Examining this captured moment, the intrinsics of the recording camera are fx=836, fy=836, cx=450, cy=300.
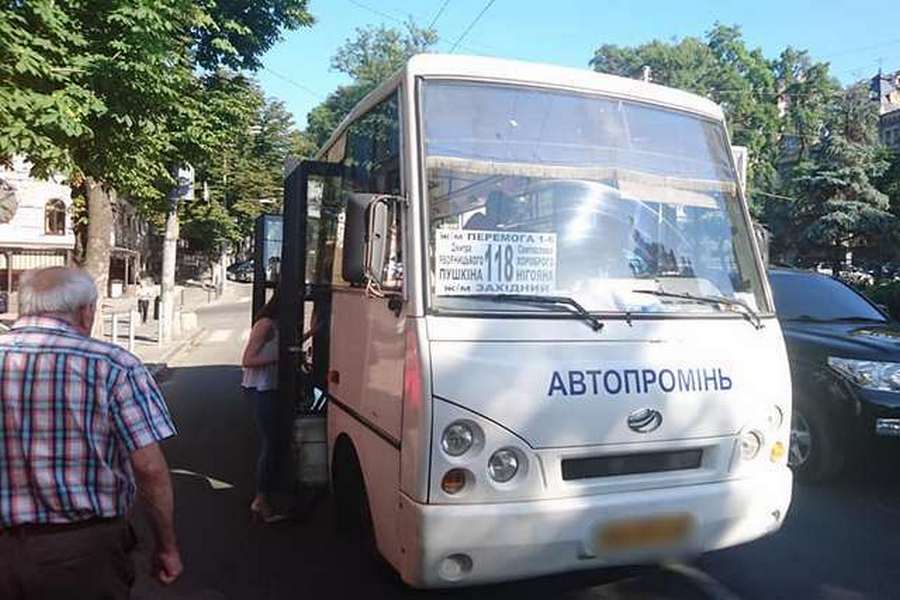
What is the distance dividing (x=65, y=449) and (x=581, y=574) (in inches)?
117

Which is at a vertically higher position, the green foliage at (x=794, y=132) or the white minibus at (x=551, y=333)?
the green foliage at (x=794, y=132)

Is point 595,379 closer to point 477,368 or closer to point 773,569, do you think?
point 477,368

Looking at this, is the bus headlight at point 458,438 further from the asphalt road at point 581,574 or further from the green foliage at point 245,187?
the green foliage at point 245,187

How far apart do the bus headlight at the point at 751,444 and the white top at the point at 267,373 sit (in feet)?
10.4

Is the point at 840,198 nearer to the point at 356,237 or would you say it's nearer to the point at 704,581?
the point at 704,581

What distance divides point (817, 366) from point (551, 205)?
3.62 meters

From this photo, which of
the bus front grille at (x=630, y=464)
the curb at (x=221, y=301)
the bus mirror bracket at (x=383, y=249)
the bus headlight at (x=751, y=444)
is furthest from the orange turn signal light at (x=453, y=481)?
the curb at (x=221, y=301)

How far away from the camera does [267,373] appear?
586 centimetres

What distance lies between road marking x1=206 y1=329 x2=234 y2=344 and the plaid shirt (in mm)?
18361

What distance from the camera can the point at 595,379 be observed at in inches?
146

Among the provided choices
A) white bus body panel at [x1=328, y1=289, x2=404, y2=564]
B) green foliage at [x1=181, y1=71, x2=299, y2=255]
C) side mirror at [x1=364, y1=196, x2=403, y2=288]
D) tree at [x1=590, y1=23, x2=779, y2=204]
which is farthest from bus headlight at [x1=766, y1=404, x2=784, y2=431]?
tree at [x1=590, y1=23, x2=779, y2=204]

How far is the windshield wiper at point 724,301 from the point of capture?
4.15 m

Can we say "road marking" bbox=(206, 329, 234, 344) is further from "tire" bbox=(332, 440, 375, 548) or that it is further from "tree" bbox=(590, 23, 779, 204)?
"tree" bbox=(590, 23, 779, 204)

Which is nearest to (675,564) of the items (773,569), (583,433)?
(773,569)
